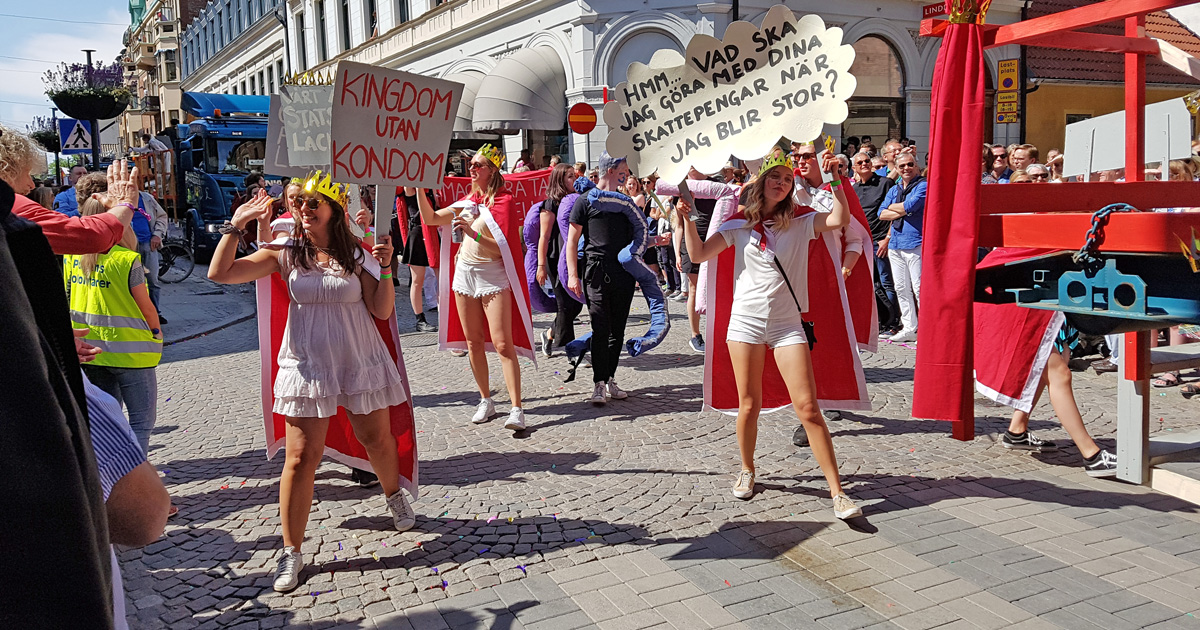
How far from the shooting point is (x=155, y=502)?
5.61 feet

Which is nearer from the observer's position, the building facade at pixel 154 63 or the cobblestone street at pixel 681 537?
the cobblestone street at pixel 681 537

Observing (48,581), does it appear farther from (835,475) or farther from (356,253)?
(835,475)

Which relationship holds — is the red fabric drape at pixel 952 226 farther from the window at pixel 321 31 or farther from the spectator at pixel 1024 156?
the window at pixel 321 31

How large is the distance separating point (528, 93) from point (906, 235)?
13.0 meters

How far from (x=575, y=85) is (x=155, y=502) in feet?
63.5

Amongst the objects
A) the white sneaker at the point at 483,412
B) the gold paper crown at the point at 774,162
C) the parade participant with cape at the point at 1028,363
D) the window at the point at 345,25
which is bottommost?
the white sneaker at the point at 483,412

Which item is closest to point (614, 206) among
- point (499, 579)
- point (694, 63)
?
point (694, 63)

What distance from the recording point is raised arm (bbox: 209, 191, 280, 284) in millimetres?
3977

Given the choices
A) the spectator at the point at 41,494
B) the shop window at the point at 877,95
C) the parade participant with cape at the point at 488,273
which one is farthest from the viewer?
the shop window at the point at 877,95

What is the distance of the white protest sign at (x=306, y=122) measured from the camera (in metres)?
5.62

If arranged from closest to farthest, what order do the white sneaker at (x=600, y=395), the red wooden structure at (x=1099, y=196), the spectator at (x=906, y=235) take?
1. the red wooden structure at (x=1099, y=196)
2. the white sneaker at (x=600, y=395)
3. the spectator at (x=906, y=235)

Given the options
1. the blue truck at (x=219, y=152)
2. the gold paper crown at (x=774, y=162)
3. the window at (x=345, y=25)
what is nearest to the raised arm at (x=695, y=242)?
the gold paper crown at (x=774, y=162)

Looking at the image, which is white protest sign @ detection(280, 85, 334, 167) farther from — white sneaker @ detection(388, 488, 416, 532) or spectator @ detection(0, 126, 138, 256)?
white sneaker @ detection(388, 488, 416, 532)

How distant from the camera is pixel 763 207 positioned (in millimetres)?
4742
